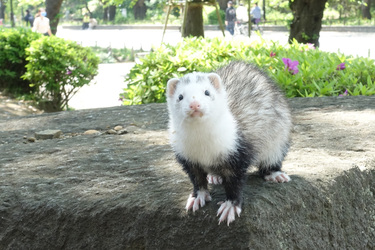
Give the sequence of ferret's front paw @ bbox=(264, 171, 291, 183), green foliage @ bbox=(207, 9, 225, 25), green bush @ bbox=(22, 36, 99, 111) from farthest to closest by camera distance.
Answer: green foliage @ bbox=(207, 9, 225, 25) → green bush @ bbox=(22, 36, 99, 111) → ferret's front paw @ bbox=(264, 171, 291, 183)

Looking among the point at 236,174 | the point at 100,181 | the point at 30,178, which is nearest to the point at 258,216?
the point at 236,174

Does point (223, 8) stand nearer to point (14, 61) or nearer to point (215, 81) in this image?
point (14, 61)

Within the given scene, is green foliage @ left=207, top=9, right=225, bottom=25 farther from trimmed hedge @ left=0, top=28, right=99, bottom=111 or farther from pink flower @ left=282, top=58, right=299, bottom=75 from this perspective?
pink flower @ left=282, top=58, right=299, bottom=75

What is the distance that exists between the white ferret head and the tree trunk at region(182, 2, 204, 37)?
34.4ft

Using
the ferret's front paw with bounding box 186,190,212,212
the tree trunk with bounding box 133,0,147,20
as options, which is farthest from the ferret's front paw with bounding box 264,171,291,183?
the tree trunk with bounding box 133,0,147,20

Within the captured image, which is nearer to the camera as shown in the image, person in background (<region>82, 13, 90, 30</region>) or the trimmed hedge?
the trimmed hedge

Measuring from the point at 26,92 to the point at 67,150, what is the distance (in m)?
8.49

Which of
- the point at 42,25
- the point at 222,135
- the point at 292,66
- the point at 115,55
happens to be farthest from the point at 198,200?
the point at 115,55

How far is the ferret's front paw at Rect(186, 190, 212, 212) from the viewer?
97.5 inches

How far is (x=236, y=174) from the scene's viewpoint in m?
2.46

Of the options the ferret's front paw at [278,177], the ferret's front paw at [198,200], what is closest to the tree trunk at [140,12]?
the ferret's front paw at [278,177]

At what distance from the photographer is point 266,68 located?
5.31 meters

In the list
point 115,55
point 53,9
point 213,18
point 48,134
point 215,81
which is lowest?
point 48,134

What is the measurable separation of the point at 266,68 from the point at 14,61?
750 centimetres
